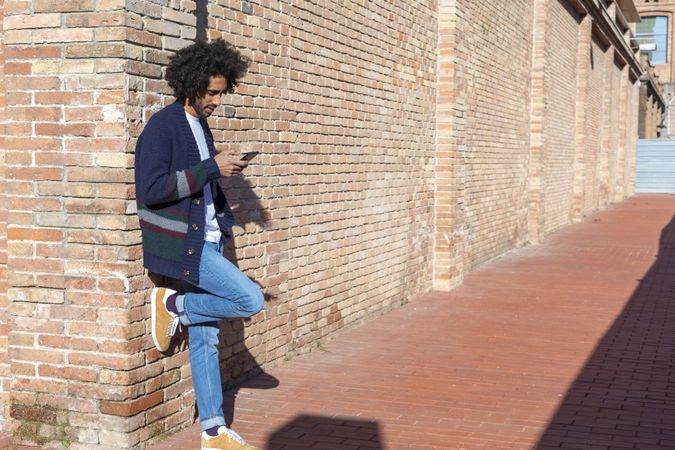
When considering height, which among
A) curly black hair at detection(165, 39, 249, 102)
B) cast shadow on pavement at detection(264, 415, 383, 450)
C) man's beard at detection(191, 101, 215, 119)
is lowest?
cast shadow on pavement at detection(264, 415, 383, 450)

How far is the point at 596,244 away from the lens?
58.0 ft

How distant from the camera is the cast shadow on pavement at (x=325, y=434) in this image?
16.9 feet

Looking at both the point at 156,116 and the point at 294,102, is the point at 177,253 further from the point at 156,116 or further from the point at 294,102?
the point at 294,102

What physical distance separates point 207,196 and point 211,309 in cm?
57

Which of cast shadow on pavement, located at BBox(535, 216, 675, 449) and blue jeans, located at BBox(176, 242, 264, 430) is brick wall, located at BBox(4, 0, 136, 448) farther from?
cast shadow on pavement, located at BBox(535, 216, 675, 449)

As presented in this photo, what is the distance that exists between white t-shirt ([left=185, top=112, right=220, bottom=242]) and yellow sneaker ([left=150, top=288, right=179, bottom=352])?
1.30 feet

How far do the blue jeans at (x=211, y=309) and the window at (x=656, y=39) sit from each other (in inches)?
2495

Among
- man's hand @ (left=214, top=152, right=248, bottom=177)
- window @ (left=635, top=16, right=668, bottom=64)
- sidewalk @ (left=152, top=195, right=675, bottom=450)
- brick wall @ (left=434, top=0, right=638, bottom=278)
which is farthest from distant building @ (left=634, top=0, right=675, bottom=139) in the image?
man's hand @ (left=214, top=152, right=248, bottom=177)

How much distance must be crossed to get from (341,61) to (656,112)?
5334 cm

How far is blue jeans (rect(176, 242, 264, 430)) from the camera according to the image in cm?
459

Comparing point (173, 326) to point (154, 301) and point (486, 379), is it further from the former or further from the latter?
point (486, 379)

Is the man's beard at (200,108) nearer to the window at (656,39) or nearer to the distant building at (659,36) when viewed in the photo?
the distant building at (659,36)

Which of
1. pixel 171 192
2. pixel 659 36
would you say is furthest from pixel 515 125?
pixel 659 36

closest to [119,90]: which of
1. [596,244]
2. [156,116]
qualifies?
[156,116]
